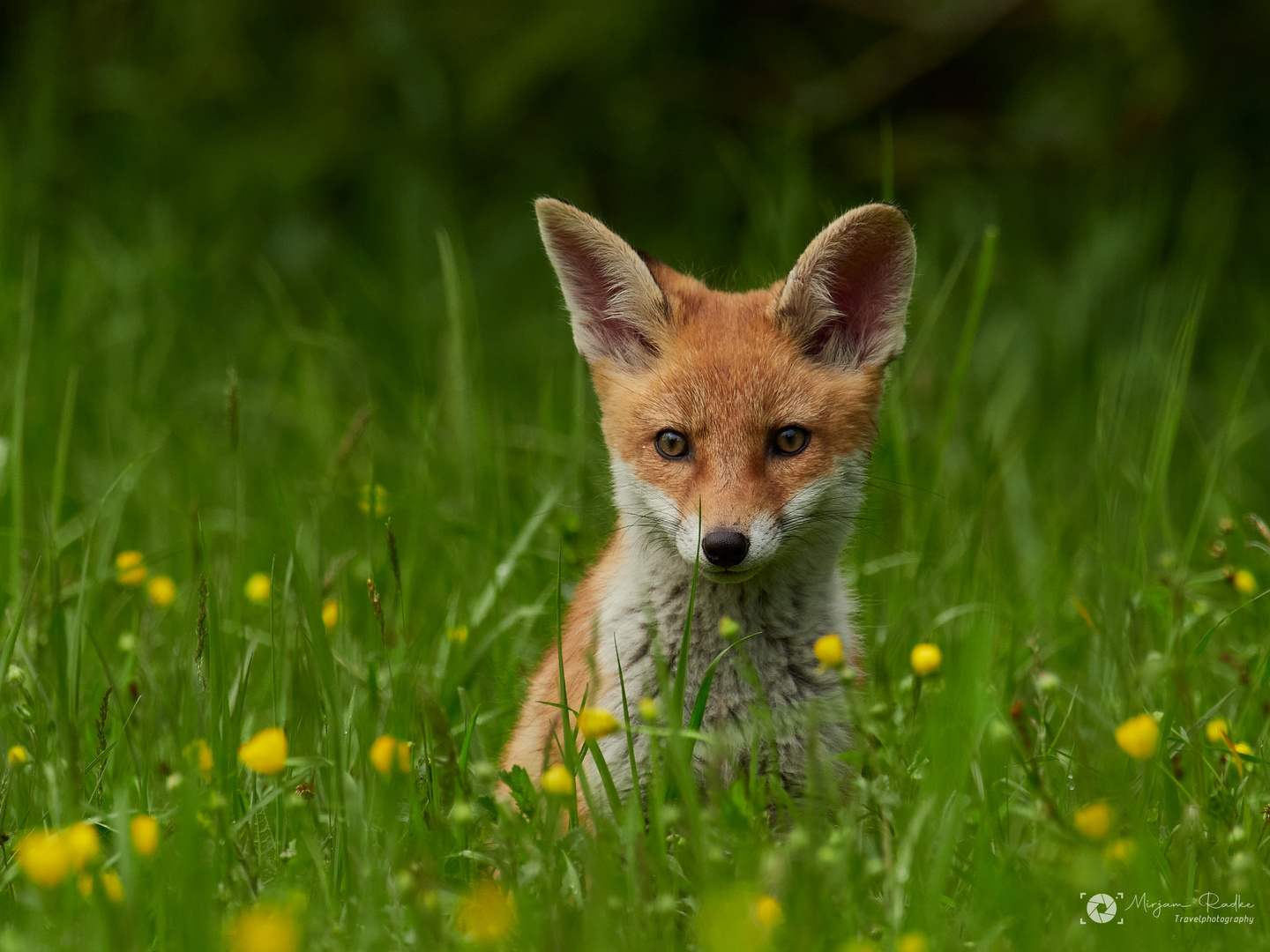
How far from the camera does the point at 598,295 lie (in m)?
4.09

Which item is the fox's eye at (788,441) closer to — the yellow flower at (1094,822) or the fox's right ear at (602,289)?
the fox's right ear at (602,289)

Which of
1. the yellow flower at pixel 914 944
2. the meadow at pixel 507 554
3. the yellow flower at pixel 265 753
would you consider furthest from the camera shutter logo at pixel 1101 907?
the yellow flower at pixel 265 753

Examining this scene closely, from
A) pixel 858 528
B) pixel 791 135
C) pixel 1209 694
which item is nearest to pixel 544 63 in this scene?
pixel 791 135

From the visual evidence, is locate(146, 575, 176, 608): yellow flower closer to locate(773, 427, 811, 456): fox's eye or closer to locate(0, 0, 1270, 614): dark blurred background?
locate(0, 0, 1270, 614): dark blurred background

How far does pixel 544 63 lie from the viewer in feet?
20.4

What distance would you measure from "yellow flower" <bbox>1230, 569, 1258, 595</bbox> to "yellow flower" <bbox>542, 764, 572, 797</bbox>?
2024 millimetres

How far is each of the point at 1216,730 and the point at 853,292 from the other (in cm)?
167

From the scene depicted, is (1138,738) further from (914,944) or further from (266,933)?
(266,933)

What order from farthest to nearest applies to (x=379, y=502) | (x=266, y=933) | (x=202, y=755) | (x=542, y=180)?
1. (x=542, y=180)
2. (x=379, y=502)
3. (x=202, y=755)
4. (x=266, y=933)

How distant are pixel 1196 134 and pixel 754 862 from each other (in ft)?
19.8

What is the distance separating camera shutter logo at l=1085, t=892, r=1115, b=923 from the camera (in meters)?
2.60

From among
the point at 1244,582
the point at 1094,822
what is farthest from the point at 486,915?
the point at 1244,582

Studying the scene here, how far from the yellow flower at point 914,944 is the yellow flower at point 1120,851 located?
0.42 m

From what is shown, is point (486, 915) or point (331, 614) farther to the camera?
point (331, 614)
